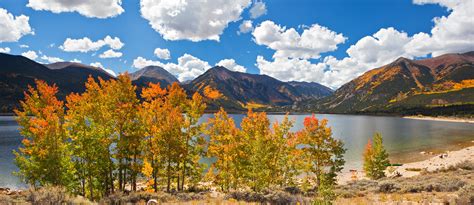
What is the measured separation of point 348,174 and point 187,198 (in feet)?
143

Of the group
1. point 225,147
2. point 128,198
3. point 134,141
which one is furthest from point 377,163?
point 128,198

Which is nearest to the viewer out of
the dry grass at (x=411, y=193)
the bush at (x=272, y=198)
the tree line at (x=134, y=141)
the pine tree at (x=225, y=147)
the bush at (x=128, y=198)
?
the bush at (x=272, y=198)

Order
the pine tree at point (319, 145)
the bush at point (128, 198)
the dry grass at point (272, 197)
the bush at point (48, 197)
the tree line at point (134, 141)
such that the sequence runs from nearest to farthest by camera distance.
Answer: the bush at point (48, 197)
the dry grass at point (272, 197)
the bush at point (128, 198)
the tree line at point (134, 141)
the pine tree at point (319, 145)

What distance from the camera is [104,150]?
23312 mm

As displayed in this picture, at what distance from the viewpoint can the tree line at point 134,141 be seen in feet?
73.4

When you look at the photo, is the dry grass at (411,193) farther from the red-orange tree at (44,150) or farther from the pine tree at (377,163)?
the red-orange tree at (44,150)

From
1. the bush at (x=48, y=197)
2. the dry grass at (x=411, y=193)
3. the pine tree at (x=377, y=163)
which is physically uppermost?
the bush at (x=48, y=197)

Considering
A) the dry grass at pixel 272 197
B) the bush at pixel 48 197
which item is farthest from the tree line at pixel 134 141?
the bush at pixel 48 197

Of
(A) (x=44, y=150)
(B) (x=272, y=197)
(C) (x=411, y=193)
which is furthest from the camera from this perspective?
(A) (x=44, y=150)

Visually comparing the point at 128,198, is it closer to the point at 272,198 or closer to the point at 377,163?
the point at 272,198

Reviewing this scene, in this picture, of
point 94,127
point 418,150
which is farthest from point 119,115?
point 418,150

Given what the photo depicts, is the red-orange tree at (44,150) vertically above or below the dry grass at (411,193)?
above

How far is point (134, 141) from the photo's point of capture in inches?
949

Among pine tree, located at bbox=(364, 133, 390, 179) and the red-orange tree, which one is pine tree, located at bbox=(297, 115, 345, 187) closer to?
the red-orange tree
